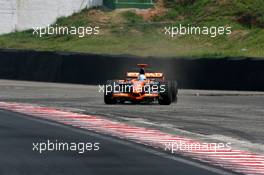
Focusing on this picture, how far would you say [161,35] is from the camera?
48.9 m

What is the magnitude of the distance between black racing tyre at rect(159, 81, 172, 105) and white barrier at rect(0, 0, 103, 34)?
26692 mm

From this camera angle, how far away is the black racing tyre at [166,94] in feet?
87.9

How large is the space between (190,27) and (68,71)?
12.3 metres

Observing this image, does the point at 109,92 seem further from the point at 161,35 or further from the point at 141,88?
the point at 161,35

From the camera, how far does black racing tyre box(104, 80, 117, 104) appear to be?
1059 inches

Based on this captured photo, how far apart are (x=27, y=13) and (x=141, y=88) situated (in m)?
27.5

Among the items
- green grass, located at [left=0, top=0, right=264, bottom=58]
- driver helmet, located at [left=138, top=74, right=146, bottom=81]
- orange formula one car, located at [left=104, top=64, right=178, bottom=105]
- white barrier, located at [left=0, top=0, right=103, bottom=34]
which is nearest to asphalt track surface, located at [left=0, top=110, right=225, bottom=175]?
orange formula one car, located at [left=104, top=64, right=178, bottom=105]

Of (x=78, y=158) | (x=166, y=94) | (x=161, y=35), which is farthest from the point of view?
(x=161, y=35)

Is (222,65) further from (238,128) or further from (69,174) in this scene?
(69,174)

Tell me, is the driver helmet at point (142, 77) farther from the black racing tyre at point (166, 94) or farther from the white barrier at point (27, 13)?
the white barrier at point (27, 13)

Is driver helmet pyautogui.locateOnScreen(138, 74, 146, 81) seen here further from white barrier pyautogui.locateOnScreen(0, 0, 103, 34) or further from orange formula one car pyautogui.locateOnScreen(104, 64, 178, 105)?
white barrier pyautogui.locateOnScreen(0, 0, 103, 34)

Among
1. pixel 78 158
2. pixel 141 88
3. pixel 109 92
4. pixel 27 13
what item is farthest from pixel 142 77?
pixel 27 13

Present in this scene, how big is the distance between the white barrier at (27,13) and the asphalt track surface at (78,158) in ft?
117

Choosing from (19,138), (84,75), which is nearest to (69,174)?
(19,138)
